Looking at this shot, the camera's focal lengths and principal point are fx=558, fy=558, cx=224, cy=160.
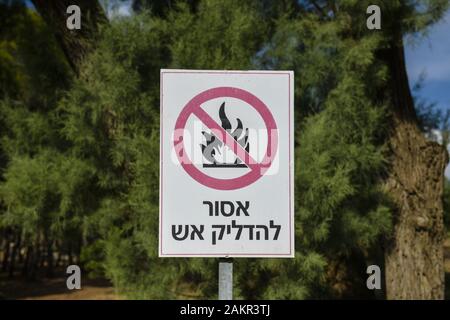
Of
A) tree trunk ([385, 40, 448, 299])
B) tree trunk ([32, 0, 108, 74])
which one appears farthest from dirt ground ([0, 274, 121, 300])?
tree trunk ([385, 40, 448, 299])

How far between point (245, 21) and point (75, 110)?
2.08 m

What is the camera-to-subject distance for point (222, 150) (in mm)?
2230

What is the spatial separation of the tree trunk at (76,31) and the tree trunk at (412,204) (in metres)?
3.40

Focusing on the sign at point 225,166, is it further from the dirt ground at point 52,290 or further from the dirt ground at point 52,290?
the dirt ground at point 52,290

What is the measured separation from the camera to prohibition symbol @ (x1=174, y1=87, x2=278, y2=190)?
220cm

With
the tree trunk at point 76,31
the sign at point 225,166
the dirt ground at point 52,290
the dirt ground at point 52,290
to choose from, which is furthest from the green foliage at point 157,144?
the sign at point 225,166

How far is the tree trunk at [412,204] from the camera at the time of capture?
644 cm

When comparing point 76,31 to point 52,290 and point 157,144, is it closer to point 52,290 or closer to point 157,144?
point 157,144

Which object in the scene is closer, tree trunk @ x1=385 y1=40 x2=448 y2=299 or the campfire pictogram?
the campfire pictogram

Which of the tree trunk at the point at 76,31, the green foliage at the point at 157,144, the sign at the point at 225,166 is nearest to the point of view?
the sign at the point at 225,166

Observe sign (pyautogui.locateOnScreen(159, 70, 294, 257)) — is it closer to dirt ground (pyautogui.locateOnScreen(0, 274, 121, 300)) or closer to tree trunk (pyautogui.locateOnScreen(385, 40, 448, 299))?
tree trunk (pyautogui.locateOnScreen(385, 40, 448, 299))

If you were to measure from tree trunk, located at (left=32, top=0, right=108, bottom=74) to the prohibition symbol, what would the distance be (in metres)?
4.30

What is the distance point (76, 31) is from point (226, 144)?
477 centimetres

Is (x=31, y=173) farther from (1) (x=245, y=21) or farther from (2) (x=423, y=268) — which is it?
(2) (x=423, y=268)
